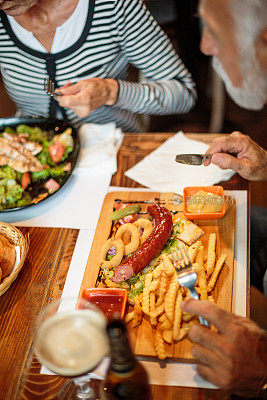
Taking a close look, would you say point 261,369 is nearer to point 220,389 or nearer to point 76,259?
point 220,389

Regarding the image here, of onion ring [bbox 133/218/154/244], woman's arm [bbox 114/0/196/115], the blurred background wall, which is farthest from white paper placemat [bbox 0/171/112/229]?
the blurred background wall

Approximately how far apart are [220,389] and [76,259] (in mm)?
→ 939

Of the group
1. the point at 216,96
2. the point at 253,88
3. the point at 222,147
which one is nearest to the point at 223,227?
the point at 222,147

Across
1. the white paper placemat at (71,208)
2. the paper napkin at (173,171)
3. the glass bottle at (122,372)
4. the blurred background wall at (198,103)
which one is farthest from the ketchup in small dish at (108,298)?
the blurred background wall at (198,103)

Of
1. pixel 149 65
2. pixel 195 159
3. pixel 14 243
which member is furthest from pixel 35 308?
pixel 149 65

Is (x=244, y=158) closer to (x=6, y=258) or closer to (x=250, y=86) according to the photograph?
(x=250, y=86)

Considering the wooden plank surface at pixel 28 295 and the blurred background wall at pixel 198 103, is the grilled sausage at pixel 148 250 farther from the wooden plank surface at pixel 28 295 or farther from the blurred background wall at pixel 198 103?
the blurred background wall at pixel 198 103

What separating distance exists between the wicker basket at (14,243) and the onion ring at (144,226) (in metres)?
0.59

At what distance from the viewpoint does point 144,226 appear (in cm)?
206

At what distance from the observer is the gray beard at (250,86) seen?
4.89 ft

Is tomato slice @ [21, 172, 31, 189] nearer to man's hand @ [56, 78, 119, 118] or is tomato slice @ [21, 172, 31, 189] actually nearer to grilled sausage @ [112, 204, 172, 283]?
man's hand @ [56, 78, 119, 118]

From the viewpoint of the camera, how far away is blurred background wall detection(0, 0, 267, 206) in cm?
429

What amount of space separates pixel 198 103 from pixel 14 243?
12.4ft

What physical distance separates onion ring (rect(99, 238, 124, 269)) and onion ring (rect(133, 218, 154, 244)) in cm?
13
